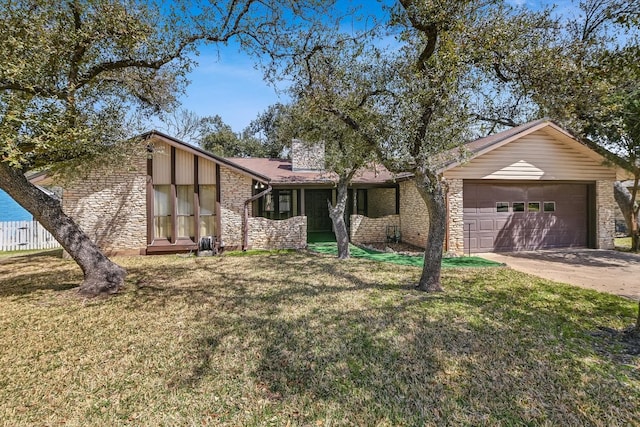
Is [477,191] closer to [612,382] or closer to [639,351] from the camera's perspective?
[639,351]

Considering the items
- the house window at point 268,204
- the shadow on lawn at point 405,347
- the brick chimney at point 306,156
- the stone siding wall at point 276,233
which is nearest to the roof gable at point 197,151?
the stone siding wall at point 276,233

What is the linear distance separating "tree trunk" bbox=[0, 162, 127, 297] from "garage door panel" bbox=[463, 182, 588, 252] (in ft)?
37.5

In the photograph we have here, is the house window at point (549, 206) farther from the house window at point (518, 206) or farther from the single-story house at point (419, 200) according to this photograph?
the house window at point (518, 206)

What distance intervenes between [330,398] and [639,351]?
4244 millimetres

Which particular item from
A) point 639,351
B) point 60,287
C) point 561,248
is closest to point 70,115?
point 60,287

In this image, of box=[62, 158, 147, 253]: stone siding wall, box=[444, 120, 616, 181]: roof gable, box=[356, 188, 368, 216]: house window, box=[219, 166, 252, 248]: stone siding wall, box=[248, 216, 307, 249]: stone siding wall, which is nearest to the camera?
box=[444, 120, 616, 181]: roof gable

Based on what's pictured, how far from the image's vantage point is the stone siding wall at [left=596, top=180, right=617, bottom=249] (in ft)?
41.4

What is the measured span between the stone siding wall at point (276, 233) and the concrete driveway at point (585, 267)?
7042 mm

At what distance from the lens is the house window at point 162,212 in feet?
40.1

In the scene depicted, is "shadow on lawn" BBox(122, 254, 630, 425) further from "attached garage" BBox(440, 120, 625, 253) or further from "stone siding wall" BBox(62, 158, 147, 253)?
"stone siding wall" BBox(62, 158, 147, 253)

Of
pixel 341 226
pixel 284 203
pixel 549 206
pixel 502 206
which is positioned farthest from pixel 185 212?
pixel 549 206

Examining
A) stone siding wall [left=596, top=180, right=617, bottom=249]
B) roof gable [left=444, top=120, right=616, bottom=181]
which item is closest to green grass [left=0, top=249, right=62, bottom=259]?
roof gable [left=444, top=120, right=616, bottom=181]

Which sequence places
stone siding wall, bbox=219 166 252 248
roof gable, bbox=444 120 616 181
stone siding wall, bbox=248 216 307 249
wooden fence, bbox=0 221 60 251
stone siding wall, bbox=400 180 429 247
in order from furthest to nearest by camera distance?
wooden fence, bbox=0 221 60 251
stone siding wall, bbox=248 216 307 249
stone siding wall, bbox=400 180 429 247
stone siding wall, bbox=219 166 252 248
roof gable, bbox=444 120 616 181

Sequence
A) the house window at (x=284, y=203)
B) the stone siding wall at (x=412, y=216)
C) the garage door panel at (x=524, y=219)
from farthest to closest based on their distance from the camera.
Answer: the house window at (x=284, y=203)
the stone siding wall at (x=412, y=216)
the garage door panel at (x=524, y=219)
